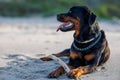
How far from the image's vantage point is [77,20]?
8.60m

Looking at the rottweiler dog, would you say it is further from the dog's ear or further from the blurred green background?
the blurred green background

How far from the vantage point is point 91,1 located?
2417 centimetres

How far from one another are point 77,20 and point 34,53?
2185mm

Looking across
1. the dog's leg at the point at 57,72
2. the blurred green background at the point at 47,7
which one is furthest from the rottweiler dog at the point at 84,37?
the blurred green background at the point at 47,7

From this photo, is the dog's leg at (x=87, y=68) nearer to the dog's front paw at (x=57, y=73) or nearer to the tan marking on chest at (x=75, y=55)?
the tan marking on chest at (x=75, y=55)

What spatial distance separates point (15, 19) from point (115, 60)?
12.2 metres

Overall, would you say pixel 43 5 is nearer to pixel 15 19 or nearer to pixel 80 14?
pixel 15 19

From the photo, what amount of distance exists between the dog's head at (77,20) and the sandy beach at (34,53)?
78cm

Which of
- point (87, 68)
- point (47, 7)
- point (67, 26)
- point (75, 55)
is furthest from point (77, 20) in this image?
point (47, 7)

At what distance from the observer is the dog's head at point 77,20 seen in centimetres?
855

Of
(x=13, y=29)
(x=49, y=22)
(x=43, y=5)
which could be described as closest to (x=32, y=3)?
(x=43, y=5)

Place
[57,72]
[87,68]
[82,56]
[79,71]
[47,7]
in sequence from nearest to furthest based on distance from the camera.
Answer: [79,71] → [57,72] → [87,68] → [82,56] → [47,7]

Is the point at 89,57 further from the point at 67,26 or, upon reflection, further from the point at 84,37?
the point at 67,26

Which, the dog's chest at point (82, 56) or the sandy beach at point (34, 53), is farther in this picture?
the dog's chest at point (82, 56)
